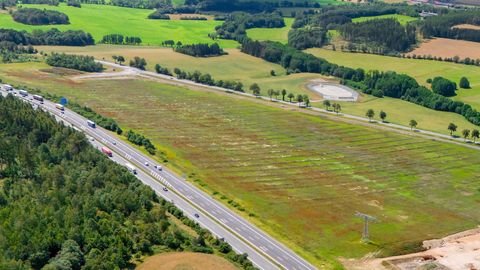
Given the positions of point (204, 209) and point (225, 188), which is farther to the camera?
point (225, 188)

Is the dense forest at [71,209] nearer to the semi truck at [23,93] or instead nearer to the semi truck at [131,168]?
the semi truck at [131,168]

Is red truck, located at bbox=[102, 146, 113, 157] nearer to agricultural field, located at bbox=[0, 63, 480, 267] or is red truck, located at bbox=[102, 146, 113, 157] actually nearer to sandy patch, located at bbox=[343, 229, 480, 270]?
agricultural field, located at bbox=[0, 63, 480, 267]

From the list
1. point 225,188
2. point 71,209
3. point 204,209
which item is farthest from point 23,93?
point 71,209

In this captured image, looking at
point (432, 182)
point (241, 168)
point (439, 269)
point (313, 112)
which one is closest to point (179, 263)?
point (439, 269)

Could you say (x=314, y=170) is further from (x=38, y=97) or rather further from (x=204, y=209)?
(x=38, y=97)

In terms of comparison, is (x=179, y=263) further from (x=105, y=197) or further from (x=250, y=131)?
(x=250, y=131)

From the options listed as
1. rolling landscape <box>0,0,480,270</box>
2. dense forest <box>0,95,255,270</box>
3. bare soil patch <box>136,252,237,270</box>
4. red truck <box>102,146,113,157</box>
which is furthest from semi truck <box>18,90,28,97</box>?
bare soil patch <box>136,252,237,270</box>

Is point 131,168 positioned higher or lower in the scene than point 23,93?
lower

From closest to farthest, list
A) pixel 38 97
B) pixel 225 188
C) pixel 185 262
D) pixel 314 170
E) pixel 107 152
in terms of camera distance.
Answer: pixel 185 262 → pixel 225 188 → pixel 107 152 → pixel 314 170 → pixel 38 97
